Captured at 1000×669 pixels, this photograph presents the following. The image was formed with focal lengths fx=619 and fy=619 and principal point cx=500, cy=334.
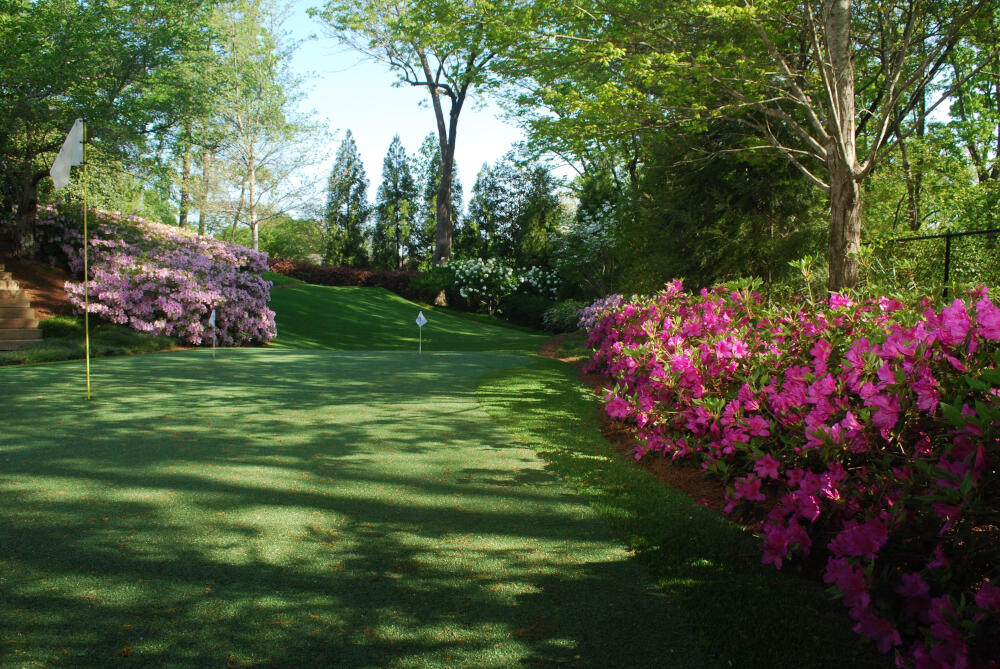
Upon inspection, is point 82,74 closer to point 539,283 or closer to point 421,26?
point 421,26

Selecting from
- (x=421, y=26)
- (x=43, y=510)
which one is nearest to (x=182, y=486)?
(x=43, y=510)

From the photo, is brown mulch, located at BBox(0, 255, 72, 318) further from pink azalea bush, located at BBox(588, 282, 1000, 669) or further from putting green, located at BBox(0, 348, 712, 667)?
pink azalea bush, located at BBox(588, 282, 1000, 669)

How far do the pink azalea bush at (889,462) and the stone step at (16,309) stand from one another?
13.0 meters

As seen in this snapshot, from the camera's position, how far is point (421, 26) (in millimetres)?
22016

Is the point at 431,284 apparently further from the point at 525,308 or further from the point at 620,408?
the point at 620,408

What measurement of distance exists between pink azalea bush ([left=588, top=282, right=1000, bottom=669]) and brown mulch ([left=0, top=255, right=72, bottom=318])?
13.5 m

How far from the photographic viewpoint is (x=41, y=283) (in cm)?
1364

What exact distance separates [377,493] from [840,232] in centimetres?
713

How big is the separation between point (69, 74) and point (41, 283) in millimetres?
4562

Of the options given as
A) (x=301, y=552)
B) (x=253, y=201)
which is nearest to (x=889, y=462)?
(x=301, y=552)

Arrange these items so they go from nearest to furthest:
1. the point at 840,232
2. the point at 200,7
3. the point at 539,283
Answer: the point at 840,232 < the point at 200,7 < the point at 539,283

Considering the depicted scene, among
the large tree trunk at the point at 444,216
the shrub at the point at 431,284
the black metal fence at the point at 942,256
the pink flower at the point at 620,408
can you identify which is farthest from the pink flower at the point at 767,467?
the large tree trunk at the point at 444,216

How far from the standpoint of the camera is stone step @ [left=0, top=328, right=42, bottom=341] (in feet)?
36.8

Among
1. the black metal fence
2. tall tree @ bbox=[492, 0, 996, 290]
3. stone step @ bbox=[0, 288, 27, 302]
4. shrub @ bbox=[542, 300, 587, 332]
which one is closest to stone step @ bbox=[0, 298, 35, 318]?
stone step @ bbox=[0, 288, 27, 302]
